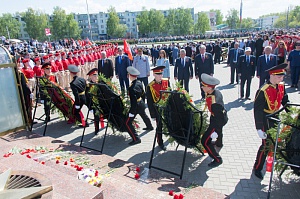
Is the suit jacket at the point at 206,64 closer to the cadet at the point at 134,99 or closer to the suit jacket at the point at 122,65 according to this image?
the suit jacket at the point at 122,65

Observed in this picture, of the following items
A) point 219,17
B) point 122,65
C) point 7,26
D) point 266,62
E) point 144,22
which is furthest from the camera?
point 219,17

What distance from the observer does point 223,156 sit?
5496 mm

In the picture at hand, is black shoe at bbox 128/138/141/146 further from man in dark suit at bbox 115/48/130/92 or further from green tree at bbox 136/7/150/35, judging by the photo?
green tree at bbox 136/7/150/35

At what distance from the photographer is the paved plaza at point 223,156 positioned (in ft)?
14.1

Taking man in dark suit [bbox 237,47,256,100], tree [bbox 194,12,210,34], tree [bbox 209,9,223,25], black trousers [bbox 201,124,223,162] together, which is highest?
tree [bbox 209,9,223,25]

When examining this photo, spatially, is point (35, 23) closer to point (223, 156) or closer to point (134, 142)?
point (134, 142)

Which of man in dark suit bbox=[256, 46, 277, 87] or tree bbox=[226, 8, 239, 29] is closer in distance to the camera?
man in dark suit bbox=[256, 46, 277, 87]

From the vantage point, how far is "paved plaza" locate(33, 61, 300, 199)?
4312mm

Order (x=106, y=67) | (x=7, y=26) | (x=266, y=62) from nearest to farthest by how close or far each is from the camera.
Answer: (x=266, y=62) < (x=106, y=67) < (x=7, y=26)

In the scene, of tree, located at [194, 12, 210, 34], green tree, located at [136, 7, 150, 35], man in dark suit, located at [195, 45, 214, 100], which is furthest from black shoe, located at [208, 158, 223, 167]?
green tree, located at [136, 7, 150, 35]

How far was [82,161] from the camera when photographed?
208 inches

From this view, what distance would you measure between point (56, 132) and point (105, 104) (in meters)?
2.25

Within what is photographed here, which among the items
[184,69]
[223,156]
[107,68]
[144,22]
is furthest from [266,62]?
[144,22]

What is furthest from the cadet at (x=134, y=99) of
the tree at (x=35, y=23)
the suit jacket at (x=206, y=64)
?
the tree at (x=35, y=23)
